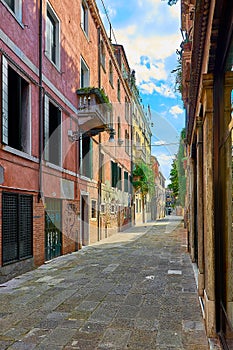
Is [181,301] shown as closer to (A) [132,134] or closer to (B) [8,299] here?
(B) [8,299]

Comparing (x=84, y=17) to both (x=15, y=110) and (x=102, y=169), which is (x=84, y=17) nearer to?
(x=102, y=169)

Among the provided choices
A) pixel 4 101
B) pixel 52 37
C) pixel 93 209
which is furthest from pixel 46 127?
pixel 93 209

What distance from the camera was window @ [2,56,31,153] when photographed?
6.15 meters

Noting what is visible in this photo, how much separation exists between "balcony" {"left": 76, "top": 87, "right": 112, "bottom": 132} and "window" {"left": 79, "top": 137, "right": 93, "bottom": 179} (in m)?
0.95

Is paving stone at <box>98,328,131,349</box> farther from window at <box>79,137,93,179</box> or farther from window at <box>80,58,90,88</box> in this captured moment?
window at <box>80,58,90,88</box>

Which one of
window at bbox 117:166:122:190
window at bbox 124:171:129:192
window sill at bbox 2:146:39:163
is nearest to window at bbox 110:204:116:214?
window at bbox 117:166:122:190

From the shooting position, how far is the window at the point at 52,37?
8641mm

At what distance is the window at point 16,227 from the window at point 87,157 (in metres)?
4.70

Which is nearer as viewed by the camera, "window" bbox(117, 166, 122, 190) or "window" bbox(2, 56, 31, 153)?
"window" bbox(2, 56, 31, 153)

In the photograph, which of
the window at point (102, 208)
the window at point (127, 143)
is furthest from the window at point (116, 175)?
the window at point (102, 208)

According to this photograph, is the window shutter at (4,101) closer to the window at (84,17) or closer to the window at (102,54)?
the window at (84,17)

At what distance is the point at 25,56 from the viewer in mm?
7004

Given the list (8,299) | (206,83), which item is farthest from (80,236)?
(206,83)

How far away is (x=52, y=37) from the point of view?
9008mm
